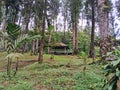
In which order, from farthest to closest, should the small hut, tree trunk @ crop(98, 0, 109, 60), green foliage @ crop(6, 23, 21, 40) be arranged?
the small hut < tree trunk @ crop(98, 0, 109, 60) < green foliage @ crop(6, 23, 21, 40)

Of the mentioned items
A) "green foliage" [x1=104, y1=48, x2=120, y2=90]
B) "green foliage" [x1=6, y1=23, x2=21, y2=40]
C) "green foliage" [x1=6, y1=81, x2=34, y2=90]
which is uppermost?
"green foliage" [x1=6, y1=23, x2=21, y2=40]

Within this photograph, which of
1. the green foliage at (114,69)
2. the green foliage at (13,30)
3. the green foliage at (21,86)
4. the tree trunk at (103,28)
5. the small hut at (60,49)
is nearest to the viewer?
the green foliage at (114,69)

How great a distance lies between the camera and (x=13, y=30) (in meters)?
8.32

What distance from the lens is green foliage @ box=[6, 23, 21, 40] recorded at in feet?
27.1

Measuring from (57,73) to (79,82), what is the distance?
5.36ft

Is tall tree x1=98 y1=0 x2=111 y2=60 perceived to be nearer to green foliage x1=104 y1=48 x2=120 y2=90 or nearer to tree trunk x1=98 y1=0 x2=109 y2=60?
tree trunk x1=98 y1=0 x2=109 y2=60

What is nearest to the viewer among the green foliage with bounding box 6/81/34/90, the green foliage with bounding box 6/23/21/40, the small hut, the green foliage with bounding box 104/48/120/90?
the green foliage with bounding box 104/48/120/90

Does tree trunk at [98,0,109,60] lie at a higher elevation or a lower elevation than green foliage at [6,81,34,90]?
higher

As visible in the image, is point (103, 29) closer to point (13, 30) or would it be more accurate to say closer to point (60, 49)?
point (13, 30)

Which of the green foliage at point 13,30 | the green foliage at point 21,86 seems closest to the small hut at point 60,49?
the green foliage at point 13,30

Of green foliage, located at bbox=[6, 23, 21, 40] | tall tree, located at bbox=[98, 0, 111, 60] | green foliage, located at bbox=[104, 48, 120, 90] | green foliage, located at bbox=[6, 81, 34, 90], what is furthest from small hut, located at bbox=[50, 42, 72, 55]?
green foliage, located at bbox=[104, 48, 120, 90]

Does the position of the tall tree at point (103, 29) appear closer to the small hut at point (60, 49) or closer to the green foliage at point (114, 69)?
the green foliage at point (114, 69)

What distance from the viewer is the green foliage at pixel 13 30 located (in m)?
8.27

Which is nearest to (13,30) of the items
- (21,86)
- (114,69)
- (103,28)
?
(21,86)
